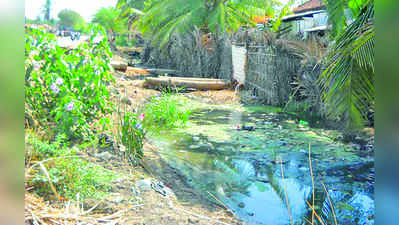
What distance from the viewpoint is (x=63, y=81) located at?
2865mm

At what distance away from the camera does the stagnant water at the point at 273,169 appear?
2536 mm

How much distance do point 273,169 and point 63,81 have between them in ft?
6.56

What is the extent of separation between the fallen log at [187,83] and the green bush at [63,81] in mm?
4700

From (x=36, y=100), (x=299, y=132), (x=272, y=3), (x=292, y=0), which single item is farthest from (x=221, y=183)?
(x=272, y=3)

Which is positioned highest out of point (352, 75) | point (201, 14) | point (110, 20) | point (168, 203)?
point (110, 20)

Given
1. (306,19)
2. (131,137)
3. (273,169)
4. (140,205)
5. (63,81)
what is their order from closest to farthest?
(140,205) → (63,81) → (131,137) → (273,169) → (306,19)

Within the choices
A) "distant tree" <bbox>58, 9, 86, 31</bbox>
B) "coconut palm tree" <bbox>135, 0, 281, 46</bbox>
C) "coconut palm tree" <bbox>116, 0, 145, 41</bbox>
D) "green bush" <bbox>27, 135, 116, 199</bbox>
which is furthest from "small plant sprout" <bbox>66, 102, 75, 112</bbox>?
"coconut palm tree" <bbox>116, 0, 145, 41</bbox>

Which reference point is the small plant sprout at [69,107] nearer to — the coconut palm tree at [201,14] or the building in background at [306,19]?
the building in background at [306,19]

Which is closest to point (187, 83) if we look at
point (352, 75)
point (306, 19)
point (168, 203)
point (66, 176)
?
point (352, 75)

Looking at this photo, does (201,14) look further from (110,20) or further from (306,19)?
(110,20)

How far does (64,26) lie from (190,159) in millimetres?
1681
